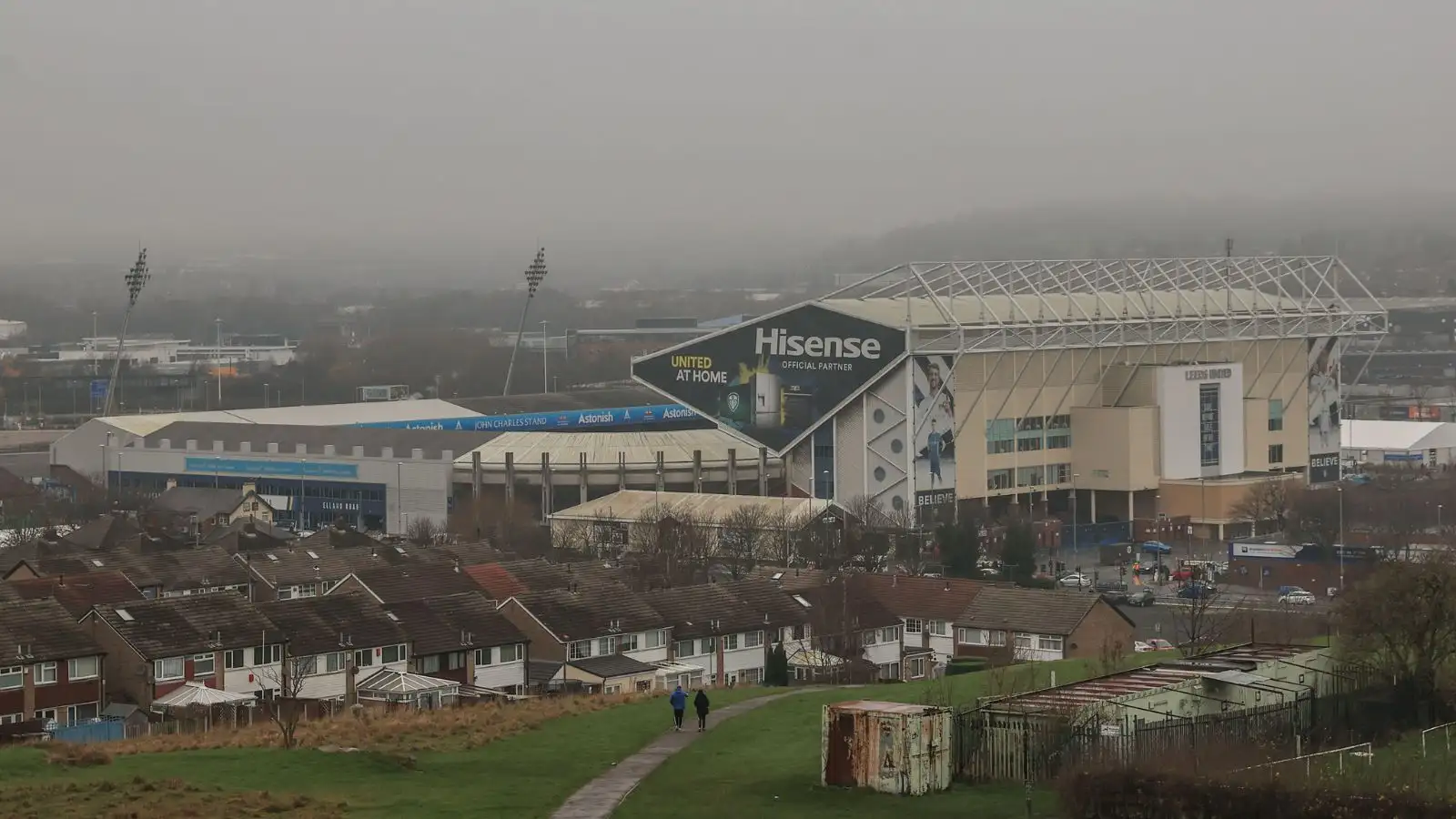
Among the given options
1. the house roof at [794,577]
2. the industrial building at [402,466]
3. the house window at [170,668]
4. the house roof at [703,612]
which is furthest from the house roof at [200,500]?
the house window at [170,668]

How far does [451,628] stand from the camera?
38500mm

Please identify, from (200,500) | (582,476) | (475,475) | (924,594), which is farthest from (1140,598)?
(200,500)

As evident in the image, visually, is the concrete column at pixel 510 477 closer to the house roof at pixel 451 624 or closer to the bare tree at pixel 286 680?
the house roof at pixel 451 624

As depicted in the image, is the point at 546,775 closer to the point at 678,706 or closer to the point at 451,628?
the point at 678,706

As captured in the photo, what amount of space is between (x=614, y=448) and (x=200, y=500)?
1502 cm

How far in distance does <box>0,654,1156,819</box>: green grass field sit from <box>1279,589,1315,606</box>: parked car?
96.2ft

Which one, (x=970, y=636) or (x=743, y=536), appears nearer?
(x=970, y=636)

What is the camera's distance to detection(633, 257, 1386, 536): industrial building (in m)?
79.8

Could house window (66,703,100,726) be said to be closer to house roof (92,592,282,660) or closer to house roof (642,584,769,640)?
house roof (92,592,282,660)

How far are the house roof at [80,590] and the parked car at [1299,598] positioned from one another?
26223mm

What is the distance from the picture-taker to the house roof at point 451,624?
37.9 meters

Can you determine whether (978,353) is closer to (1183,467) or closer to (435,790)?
(1183,467)

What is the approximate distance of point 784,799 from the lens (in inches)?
792

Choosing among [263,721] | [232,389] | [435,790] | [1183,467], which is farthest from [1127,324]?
[232,389]
